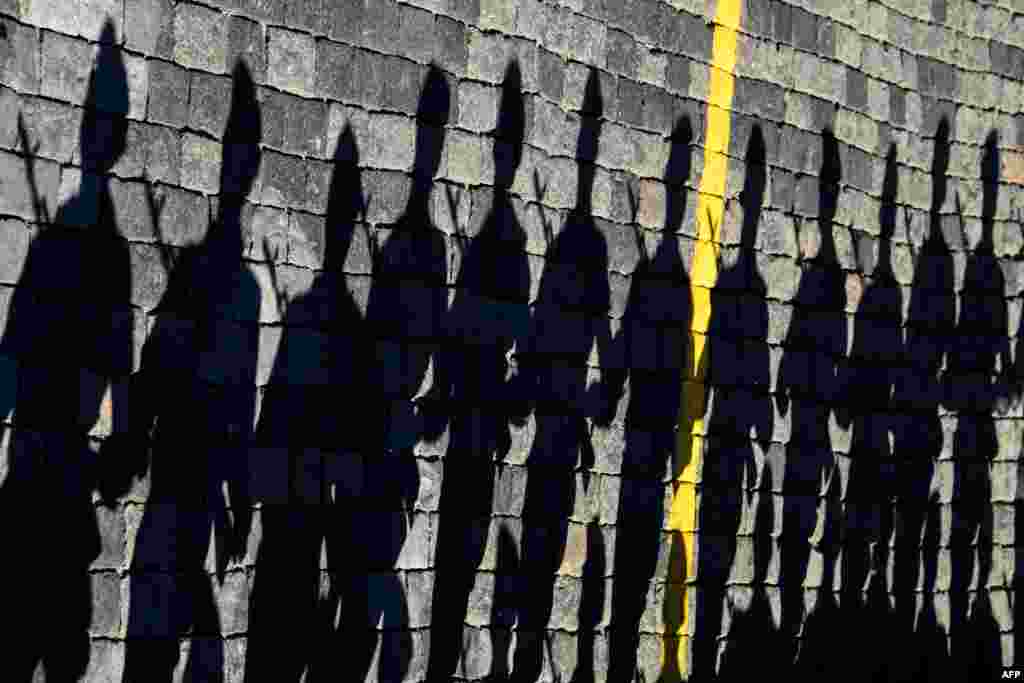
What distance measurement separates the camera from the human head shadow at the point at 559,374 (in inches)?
245

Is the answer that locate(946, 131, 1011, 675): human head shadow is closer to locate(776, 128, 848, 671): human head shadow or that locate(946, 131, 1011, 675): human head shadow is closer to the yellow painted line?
locate(776, 128, 848, 671): human head shadow

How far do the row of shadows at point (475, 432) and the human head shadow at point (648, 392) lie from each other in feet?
0.04

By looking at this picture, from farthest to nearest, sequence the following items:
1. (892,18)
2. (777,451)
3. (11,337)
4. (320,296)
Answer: (892,18) → (777,451) → (320,296) → (11,337)

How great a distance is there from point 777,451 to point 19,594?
132 inches

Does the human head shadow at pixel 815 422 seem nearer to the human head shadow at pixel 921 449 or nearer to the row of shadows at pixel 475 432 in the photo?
the row of shadows at pixel 475 432

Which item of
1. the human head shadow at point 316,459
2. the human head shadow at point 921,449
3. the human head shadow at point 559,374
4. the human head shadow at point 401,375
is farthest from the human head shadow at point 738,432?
the human head shadow at point 316,459

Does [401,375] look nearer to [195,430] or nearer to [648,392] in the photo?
[195,430]

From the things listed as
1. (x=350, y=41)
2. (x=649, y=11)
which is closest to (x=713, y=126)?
(x=649, y=11)

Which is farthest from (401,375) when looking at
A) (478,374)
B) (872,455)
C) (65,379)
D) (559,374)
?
(872,455)

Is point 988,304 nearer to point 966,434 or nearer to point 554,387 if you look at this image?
point 966,434

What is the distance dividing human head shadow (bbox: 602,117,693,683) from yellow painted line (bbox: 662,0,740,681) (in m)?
0.05

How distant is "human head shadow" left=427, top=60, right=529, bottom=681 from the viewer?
5914 millimetres

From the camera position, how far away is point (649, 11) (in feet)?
22.2

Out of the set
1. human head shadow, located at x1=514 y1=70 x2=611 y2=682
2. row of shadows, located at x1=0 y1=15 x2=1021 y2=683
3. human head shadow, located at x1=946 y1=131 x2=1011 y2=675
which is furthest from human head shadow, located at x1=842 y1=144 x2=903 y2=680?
human head shadow, located at x1=514 y1=70 x2=611 y2=682
